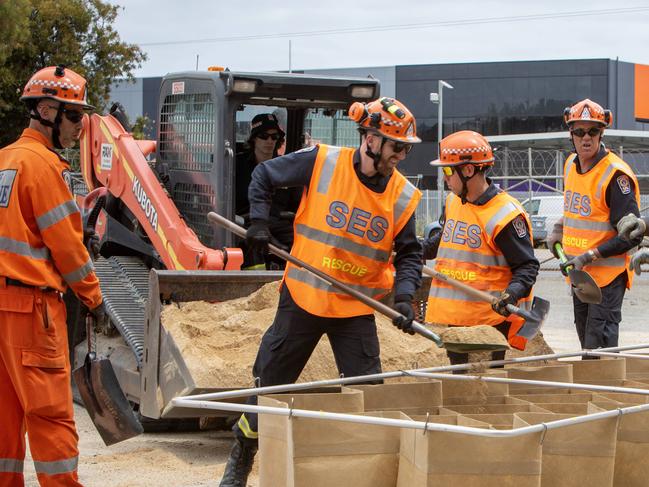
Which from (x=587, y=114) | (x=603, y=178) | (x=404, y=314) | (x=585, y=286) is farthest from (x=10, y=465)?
(x=587, y=114)

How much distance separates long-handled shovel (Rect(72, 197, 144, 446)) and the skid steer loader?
127 cm

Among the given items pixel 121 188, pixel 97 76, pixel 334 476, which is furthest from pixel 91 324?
pixel 97 76

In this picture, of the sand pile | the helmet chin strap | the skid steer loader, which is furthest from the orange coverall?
the skid steer loader

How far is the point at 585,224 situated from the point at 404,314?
2533 millimetres

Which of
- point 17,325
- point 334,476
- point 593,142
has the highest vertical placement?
point 593,142

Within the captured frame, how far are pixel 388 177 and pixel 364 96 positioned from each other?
330cm

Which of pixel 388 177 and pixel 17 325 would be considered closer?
pixel 17 325

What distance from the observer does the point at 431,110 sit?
1818 inches

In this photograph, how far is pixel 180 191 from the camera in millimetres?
9234

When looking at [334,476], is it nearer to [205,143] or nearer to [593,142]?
[593,142]

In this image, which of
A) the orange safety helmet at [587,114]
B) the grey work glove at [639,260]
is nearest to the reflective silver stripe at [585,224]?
the grey work glove at [639,260]

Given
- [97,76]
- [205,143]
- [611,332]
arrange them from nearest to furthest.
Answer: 1. [611,332]
2. [205,143]
3. [97,76]

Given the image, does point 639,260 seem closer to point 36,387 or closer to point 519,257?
point 519,257

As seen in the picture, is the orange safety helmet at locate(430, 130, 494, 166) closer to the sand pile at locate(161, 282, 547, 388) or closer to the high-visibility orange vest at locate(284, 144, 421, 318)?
the high-visibility orange vest at locate(284, 144, 421, 318)
